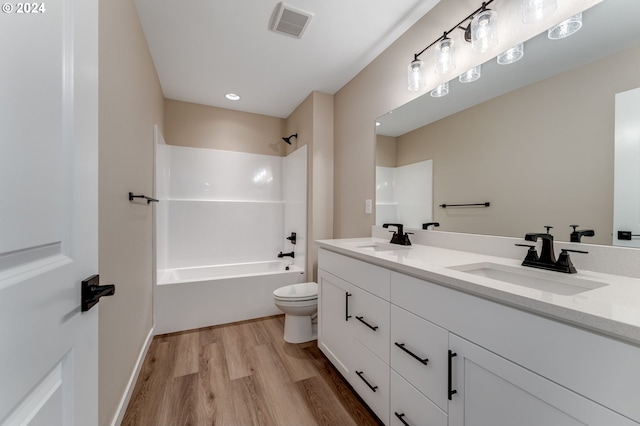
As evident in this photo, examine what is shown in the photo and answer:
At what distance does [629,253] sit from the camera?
91 centimetres

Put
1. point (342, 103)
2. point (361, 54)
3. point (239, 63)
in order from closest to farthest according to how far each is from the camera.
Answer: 1. point (361, 54)
2. point (239, 63)
3. point (342, 103)

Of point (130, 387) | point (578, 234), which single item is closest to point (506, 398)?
point (578, 234)

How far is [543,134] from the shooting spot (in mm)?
1130

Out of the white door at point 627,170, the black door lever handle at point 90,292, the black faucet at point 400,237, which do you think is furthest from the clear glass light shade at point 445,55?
the black door lever handle at point 90,292

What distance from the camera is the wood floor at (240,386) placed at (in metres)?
1.41

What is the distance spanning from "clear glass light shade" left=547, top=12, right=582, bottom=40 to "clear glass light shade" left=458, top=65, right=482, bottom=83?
0.31 m

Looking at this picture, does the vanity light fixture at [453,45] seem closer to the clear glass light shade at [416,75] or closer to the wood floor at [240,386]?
the clear glass light shade at [416,75]

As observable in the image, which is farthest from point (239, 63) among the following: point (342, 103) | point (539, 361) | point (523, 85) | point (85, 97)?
point (539, 361)

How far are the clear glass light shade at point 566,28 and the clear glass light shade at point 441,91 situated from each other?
1.69ft

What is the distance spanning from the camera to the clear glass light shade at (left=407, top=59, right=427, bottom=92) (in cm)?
167

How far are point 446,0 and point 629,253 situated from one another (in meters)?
1.59

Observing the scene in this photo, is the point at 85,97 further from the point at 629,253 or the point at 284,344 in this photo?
the point at 284,344

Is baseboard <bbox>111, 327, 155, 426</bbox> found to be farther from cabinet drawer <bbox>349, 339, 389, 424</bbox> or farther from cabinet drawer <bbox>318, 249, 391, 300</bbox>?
cabinet drawer <bbox>318, 249, 391, 300</bbox>

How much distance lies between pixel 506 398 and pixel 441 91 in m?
1.59
